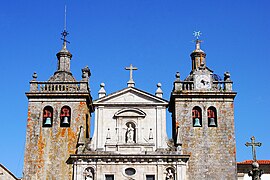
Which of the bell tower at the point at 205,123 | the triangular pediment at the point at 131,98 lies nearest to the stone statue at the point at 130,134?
the triangular pediment at the point at 131,98

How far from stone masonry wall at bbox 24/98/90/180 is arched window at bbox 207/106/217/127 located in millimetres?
7841

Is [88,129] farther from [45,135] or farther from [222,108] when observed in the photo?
[222,108]

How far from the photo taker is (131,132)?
110 ft

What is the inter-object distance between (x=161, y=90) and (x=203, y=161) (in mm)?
5225

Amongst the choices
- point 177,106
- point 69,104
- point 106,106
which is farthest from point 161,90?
point 69,104

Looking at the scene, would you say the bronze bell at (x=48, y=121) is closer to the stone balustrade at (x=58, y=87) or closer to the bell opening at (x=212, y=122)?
the stone balustrade at (x=58, y=87)

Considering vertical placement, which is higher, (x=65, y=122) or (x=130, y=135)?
(x=65, y=122)

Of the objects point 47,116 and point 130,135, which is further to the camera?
point 47,116

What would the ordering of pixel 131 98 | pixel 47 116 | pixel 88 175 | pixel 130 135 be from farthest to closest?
pixel 47 116
pixel 131 98
pixel 130 135
pixel 88 175

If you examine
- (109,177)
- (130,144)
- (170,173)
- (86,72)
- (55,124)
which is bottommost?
(109,177)

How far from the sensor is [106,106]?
34.2 meters

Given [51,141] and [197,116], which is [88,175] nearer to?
[51,141]

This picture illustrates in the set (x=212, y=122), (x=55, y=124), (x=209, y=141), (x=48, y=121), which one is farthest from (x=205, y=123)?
(x=48, y=121)

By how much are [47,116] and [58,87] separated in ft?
6.65
